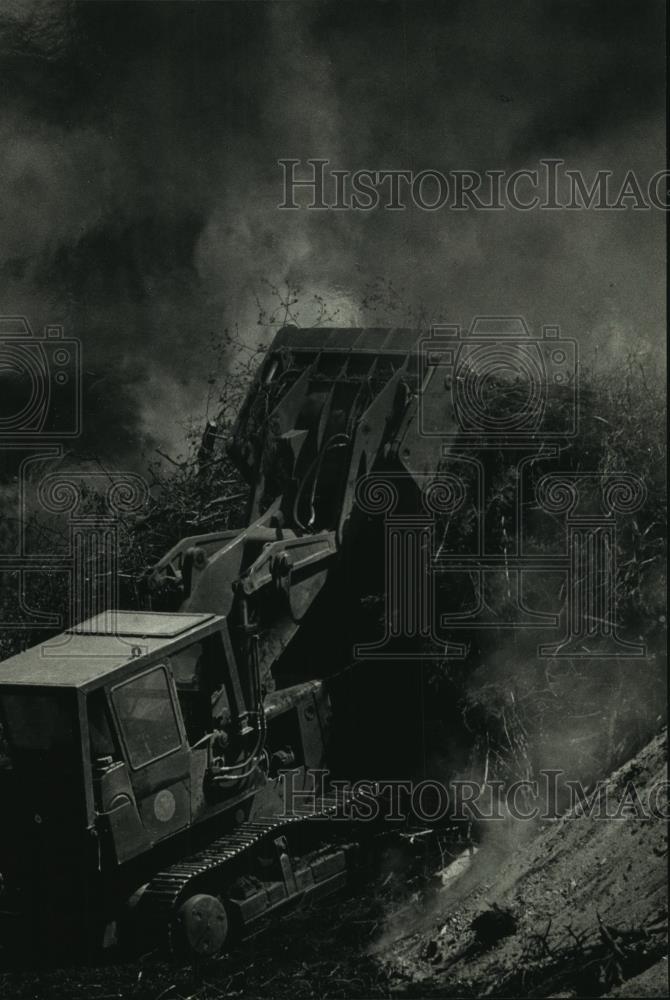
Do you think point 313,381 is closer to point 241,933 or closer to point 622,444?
point 622,444

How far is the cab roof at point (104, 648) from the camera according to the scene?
8.53 m

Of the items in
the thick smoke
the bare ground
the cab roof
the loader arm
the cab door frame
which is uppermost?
the thick smoke

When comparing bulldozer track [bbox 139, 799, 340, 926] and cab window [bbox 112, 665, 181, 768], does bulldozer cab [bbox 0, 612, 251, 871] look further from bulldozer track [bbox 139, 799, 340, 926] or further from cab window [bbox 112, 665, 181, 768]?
bulldozer track [bbox 139, 799, 340, 926]

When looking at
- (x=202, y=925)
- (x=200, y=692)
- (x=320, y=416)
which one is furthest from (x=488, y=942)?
(x=320, y=416)

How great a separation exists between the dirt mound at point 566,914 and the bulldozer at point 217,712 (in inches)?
43.0

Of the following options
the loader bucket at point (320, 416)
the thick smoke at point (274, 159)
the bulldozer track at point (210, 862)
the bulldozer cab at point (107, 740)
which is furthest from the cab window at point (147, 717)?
the thick smoke at point (274, 159)

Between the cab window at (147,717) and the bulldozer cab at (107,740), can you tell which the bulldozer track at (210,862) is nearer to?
the bulldozer cab at (107,740)

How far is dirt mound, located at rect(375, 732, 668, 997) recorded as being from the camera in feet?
25.6

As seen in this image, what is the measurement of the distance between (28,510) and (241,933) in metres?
6.53

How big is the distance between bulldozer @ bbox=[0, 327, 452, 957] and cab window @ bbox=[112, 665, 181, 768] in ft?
0.04

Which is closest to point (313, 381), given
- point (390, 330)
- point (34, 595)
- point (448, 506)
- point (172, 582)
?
point (390, 330)

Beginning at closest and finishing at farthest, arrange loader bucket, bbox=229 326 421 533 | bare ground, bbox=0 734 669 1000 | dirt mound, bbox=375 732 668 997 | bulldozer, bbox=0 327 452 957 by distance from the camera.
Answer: dirt mound, bbox=375 732 668 997
bare ground, bbox=0 734 669 1000
bulldozer, bbox=0 327 452 957
loader bucket, bbox=229 326 421 533

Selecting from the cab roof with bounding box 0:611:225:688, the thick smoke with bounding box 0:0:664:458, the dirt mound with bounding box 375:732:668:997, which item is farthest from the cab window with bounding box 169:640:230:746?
the thick smoke with bounding box 0:0:664:458

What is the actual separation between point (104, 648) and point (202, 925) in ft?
6.56
